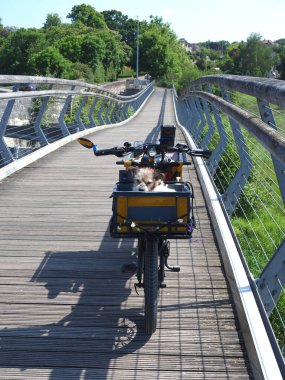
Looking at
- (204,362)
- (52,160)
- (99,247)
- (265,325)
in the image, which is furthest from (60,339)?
(52,160)

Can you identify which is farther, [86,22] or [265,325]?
[86,22]

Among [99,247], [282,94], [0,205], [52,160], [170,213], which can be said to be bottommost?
[52,160]

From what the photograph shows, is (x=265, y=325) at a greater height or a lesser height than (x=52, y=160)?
greater

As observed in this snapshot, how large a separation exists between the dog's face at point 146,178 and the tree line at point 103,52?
15994 mm

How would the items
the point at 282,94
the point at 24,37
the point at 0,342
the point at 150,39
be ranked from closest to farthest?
1. the point at 282,94
2. the point at 0,342
3. the point at 24,37
4. the point at 150,39

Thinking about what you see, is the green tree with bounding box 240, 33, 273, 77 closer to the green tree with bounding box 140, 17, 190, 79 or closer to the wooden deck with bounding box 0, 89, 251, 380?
the green tree with bounding box 140, 17, 190, 79

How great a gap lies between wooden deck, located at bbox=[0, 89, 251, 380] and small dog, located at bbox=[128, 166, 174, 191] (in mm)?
792

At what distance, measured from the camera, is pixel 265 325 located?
2955mm

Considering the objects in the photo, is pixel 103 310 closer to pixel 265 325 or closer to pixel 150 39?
pixel 265 325

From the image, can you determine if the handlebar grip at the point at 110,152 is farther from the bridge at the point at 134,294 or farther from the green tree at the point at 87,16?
the green tree at the point at 87,16

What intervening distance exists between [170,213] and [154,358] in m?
0.74

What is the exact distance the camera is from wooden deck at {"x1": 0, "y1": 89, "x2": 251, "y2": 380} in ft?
9.41

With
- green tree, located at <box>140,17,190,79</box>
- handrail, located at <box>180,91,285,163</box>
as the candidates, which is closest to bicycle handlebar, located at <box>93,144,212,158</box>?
handrail, located at <box>180,91,285,163</box>

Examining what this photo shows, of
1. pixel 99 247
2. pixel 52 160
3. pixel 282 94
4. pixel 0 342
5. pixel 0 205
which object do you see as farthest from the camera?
pixel 52 160
